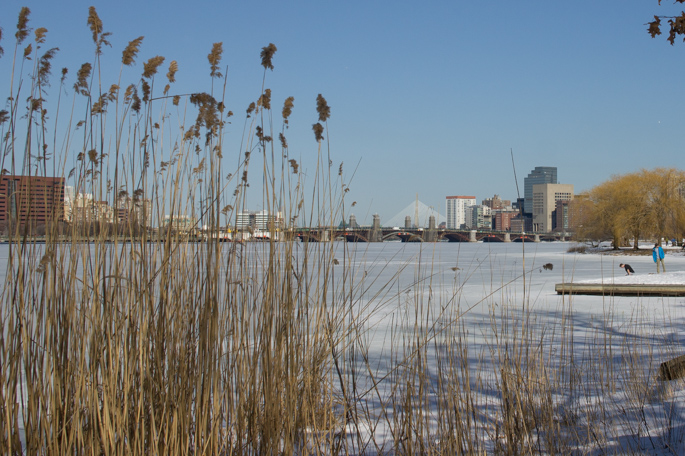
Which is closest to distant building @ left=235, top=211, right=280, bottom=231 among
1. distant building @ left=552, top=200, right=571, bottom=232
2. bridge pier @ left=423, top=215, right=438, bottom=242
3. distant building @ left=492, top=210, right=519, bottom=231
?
bridge pier @ left=423, top=215, right=438, bottom=242

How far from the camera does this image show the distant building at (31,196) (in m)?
1.68

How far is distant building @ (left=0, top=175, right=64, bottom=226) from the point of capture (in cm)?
168

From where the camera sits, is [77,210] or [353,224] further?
[353,224]

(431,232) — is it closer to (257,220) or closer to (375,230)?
(375,230)

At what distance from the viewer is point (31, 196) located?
67.0 inches

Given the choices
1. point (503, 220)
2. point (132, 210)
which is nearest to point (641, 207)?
point (132, 210)

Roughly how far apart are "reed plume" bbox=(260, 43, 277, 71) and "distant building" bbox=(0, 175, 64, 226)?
30.4 inches

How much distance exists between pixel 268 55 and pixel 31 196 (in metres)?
0.85

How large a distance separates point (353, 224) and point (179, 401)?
1.75 metres

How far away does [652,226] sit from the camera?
28.1m

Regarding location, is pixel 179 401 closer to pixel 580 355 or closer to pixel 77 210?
pixel 77 210

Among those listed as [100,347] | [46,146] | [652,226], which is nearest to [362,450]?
[100,347]

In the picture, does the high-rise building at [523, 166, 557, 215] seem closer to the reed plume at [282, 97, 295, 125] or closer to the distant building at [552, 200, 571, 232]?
the reed plume at [282, 97, 295, 125]

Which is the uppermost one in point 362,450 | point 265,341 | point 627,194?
point 627,194
